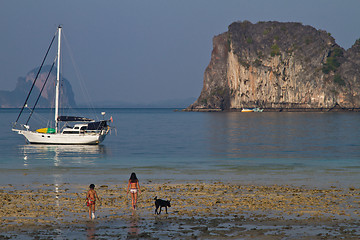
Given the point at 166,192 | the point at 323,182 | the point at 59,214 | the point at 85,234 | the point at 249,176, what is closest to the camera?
the point at 85,234

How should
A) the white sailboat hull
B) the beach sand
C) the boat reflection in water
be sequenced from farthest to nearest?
the white sailboat hull → the boat reflection in water → the beach sand

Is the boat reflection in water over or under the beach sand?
under

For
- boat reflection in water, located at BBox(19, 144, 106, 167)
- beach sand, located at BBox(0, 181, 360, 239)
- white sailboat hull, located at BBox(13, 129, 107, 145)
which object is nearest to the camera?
beach sand, located at BBox(0, 181, 360, 239)

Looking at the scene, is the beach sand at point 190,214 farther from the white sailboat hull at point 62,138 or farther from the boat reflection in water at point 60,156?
the white sailboat hull at point 62,138

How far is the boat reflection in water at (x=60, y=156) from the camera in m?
Answer: 42.4

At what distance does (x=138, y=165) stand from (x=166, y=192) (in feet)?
52.5

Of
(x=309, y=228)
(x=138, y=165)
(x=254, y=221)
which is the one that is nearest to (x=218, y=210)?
(x=254, y=221)

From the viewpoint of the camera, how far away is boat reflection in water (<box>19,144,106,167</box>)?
42375 mm

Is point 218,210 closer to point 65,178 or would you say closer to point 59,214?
point 59,214

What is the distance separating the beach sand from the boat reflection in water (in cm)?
1611

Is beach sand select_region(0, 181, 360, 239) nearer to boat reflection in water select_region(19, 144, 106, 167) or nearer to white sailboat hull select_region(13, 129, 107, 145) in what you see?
boat reflection in water select_region(19, 144, 106, 167)

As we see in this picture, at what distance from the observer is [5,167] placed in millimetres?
38625

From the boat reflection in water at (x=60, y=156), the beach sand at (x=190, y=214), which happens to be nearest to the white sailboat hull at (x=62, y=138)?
the boat reflection in water at (x=60, y=156)

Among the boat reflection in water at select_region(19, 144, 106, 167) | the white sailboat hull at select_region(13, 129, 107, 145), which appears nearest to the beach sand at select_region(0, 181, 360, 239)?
the boat reflection in water at select_region(19, 144, 106, 167)
